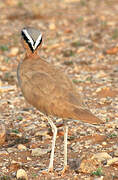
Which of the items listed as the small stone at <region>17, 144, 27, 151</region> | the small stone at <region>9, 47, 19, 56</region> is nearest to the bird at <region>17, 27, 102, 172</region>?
the small stone at <region>17, 144, 27, 151</region>

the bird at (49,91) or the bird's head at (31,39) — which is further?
the bird's head at (31,39)

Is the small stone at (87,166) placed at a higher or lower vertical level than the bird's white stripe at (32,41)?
lower

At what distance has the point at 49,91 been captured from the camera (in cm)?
427

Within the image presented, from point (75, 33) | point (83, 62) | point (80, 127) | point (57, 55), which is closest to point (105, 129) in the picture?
point (80, 127)

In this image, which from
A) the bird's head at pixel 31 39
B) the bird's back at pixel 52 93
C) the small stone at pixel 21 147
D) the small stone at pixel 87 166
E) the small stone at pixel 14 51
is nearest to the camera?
the bird's back at pixel 52 93

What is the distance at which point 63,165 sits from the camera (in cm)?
451

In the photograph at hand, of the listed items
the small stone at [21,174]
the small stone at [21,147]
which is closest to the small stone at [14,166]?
the small stone at [21,174]

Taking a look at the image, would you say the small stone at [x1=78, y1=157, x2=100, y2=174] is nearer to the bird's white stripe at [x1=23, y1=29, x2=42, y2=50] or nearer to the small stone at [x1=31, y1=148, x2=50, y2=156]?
the small stone at [x1=31, y1=148, x2=50, y2=156]

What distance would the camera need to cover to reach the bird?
13.7 ft

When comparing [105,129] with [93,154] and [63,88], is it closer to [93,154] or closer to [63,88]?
[93,154]

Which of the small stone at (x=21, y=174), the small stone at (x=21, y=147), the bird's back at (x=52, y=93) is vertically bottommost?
the small stone at (x=21, y=174)

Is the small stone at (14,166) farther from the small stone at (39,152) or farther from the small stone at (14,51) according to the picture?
the small stone at (14,51)

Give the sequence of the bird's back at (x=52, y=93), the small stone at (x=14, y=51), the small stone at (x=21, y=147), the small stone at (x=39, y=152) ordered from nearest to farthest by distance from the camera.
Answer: the bird's back at (x=52, y=93) < the small stone at (x=39, y=152) < the small stone at (x=21, y=147) < the small stone at (x=14, y=51)

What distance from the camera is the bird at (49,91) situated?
13.7ft
